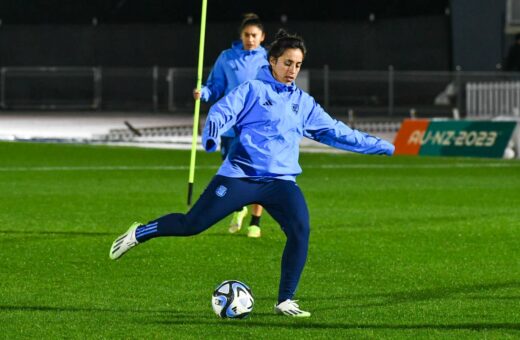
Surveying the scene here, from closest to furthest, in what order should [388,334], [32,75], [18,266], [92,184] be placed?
[388,334]
[18,266]
[92,184]
[32,75]

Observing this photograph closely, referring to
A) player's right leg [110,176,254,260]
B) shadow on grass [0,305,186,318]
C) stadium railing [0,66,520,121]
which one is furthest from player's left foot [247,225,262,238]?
stadium railing [0,66,520,121]

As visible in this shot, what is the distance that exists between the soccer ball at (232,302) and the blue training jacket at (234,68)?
5.34 metres

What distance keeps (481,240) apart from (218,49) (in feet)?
134

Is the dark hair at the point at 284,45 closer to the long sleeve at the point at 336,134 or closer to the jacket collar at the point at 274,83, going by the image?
the jacket collar at the point at 274,83

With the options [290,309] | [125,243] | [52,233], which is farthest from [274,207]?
[52,233]

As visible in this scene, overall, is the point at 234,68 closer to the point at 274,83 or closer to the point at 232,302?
the point at 274,83

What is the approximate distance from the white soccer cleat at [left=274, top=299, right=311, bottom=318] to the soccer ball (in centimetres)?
21

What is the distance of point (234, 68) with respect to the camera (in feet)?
49.2

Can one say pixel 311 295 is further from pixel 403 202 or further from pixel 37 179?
pixel 37 179

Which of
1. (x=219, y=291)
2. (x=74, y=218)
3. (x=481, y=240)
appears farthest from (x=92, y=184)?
(x=219, y=291)

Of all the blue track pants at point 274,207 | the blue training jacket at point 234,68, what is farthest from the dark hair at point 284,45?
the blue training jacket at point 234,68

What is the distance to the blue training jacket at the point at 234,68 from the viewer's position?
49.1 feet

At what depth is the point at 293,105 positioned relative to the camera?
32.3ft

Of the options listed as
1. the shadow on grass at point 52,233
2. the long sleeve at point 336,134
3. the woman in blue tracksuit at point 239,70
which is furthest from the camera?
the shadow on grass at point 52,233
